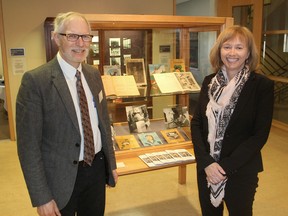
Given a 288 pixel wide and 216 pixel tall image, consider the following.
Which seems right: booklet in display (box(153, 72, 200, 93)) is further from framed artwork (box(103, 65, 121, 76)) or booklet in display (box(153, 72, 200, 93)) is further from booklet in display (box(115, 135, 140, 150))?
booklet in display (box(115, 135, 140, 150))

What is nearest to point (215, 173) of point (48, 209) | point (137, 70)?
point (48, 209)

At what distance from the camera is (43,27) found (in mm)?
4324

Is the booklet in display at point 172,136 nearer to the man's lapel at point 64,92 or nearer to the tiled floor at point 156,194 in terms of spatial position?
the tiled floor at point 156,194

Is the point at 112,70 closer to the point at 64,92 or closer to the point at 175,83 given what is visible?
the point at 175,83

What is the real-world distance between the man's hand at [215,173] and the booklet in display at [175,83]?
38.1 inches

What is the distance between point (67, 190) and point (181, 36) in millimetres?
1733

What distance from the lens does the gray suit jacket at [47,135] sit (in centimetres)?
129

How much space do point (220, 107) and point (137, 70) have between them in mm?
1020

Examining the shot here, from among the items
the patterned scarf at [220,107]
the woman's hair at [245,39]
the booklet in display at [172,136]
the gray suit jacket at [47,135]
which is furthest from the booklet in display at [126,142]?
the woman's hair at [245,39]

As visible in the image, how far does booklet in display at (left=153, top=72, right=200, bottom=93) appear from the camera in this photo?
2.46 m

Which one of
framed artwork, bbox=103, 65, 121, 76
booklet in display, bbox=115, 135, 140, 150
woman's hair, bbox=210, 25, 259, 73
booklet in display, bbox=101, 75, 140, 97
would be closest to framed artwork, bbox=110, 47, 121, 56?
framed artwork, bbox=103, 65, 121, 76

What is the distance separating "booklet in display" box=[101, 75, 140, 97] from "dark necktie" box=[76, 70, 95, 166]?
763 millimetres

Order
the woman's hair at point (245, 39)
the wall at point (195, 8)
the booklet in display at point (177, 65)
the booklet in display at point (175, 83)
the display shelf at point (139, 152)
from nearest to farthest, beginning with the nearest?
the woman's hair at point (245, 39)
the display shelf at point (139, 152)
the booklet in display at point (175, 83)
the booklet in display at point (177, 65)
the wall at point (195, 8)

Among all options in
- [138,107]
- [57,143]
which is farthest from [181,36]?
[57,143]
